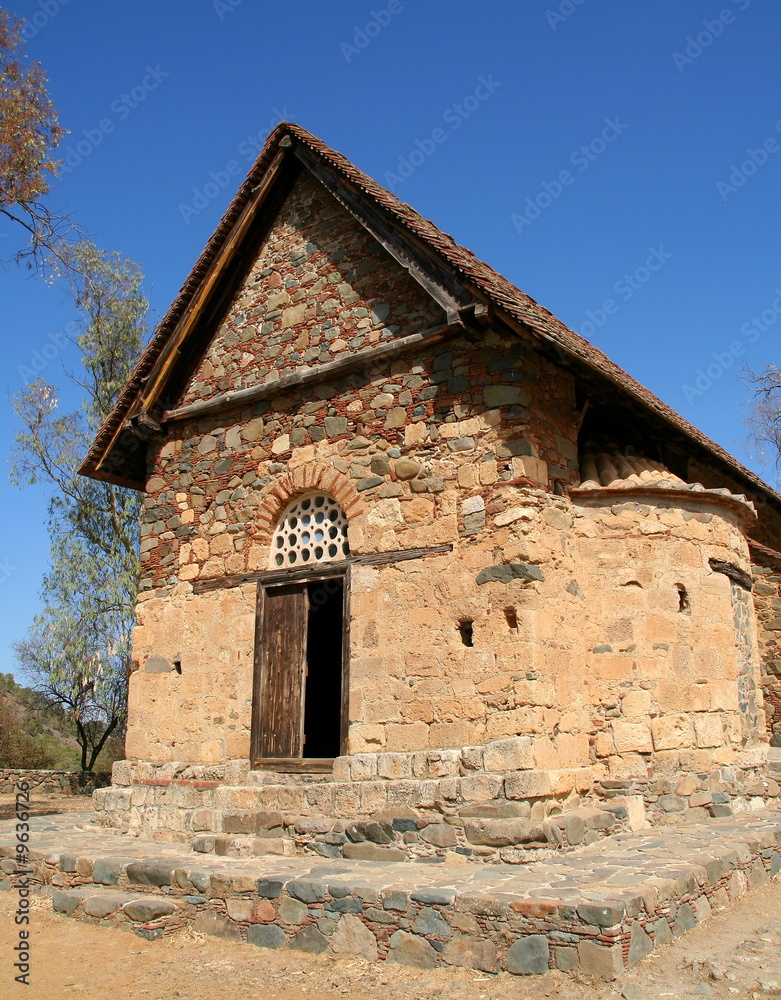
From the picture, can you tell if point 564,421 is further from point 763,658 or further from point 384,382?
point 763,658

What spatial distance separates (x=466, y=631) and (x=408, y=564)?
3.16 feet

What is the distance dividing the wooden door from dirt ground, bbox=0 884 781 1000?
8.28ft

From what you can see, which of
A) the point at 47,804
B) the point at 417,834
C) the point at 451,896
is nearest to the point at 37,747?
the point at 47,804

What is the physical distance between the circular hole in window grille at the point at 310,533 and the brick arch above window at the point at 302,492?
11 cm

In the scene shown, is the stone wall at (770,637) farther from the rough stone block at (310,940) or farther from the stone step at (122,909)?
the stone step at (122,909)

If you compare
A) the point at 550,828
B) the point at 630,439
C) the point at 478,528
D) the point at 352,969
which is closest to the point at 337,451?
the point at 478,528

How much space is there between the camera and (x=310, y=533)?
998cm

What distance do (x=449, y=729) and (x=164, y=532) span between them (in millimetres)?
4982

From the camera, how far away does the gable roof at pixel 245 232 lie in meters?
9.16

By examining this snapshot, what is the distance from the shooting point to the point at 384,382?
9609 mm

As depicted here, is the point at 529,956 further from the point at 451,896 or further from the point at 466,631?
the point at 466,631

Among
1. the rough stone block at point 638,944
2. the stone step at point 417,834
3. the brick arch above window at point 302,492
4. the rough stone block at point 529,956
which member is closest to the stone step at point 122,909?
the stone step at point 417,834

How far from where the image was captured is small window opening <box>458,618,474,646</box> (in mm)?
8375

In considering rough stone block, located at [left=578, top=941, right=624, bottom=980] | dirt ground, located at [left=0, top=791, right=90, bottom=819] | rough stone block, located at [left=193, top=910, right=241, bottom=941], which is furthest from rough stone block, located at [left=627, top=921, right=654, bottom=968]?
dirt ground, located at [left=0, top=791, right=90, bottom=819]
